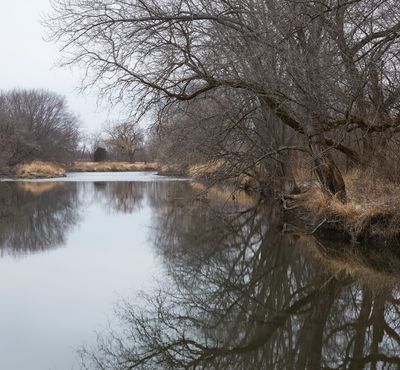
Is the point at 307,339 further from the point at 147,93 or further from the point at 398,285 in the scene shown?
the point at 147,93

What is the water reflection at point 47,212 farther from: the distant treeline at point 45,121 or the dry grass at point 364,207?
the distant treeline at point 45,121

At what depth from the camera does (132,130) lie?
14.3 meters

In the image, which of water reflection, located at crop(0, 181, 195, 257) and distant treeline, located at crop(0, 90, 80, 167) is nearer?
water reflection, located at crop(0, 181, 195, 257)

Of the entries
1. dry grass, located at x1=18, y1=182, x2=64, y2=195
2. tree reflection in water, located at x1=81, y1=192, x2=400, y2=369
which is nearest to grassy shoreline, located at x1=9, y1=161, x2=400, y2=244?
tree reflection in water, located at x1=81, y1=192, x2=400, y2=369

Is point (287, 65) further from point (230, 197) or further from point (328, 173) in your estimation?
point (230, 197)

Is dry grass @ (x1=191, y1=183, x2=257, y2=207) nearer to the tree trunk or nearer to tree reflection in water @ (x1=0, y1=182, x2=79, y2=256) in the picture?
tree reflection in water @ (x1=0, y1=182, x2=79, y2=256)

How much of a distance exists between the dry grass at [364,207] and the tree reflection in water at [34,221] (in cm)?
694

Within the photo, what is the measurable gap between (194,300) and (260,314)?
3.87 feet

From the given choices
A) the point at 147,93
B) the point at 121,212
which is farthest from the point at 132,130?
the point at 121,212

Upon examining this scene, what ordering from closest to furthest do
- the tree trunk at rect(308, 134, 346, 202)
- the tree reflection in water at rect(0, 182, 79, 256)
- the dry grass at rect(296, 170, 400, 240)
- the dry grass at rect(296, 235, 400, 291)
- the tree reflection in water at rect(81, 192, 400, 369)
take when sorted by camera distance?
the tree reflection in water at rect(81, 192, 400, 369) < the dry grass at rect(296, 235, 400, 291) < the dry grass at rect(296, 170, 400, 240) < the tree reflection in water at rect(0, 182, 79, 256) < the tree trunk at rect(308, 134, 346, 202)

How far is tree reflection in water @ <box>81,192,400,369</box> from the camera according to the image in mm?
6121

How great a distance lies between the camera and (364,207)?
12.7m

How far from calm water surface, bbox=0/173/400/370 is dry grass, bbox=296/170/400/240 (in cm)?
54

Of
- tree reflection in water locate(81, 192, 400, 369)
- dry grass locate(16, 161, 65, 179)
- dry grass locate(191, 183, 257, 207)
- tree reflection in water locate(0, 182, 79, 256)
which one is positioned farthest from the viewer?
dry grass locate(16, 161, 65, 179)
